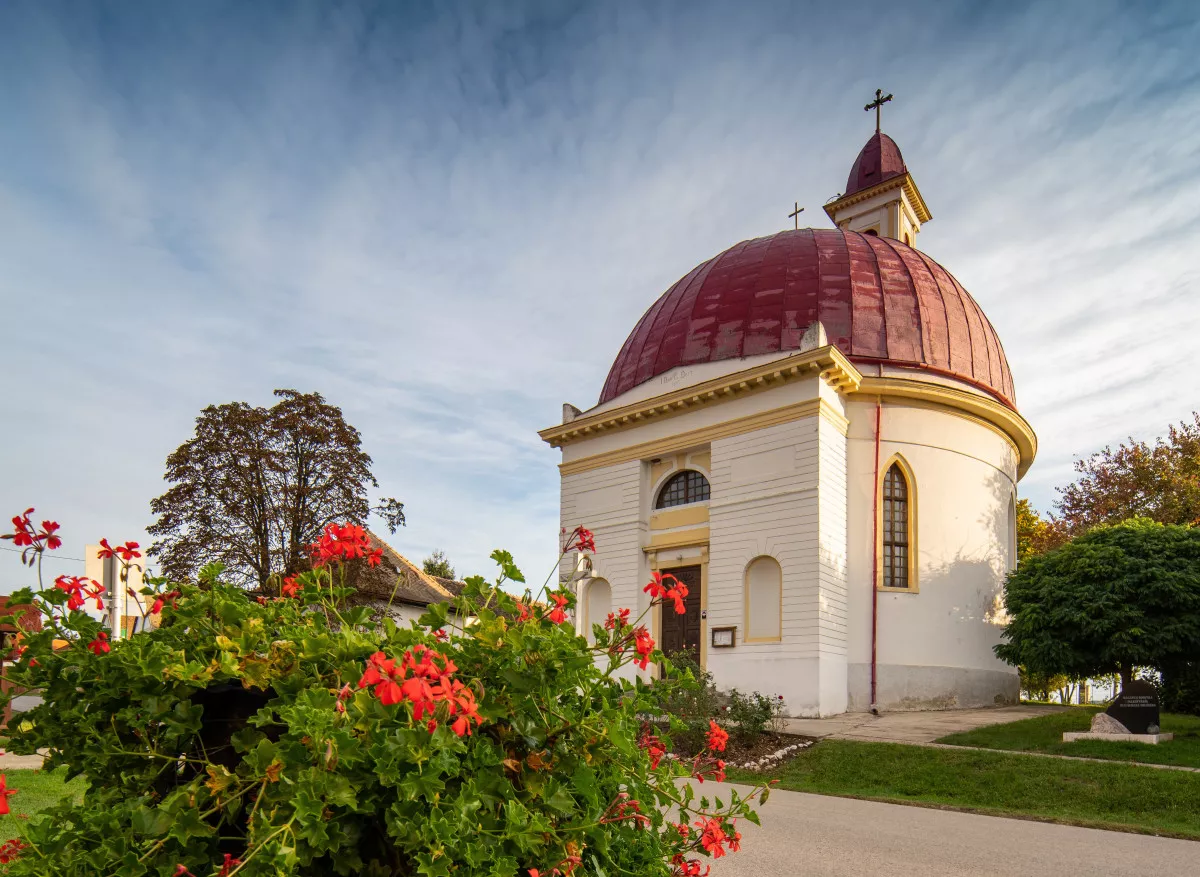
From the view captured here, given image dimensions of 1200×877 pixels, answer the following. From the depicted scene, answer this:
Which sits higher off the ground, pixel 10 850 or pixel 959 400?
pixel 959 400

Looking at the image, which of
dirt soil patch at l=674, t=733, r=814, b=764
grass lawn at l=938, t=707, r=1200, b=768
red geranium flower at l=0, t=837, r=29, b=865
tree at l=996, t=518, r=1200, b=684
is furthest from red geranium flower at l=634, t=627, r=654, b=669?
tree at l=996, t=518, r=1200, b=684

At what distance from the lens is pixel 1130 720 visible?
13.2m

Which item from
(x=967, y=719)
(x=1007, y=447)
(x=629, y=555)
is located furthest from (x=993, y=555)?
(x=629, y=555)

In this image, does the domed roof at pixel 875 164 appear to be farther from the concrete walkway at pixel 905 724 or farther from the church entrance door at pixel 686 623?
the concrete walkway at pixel 905 724

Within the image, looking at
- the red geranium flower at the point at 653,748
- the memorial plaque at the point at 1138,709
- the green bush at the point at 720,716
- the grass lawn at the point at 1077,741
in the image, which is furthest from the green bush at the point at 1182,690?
the red geranium flower at the point at 653,748

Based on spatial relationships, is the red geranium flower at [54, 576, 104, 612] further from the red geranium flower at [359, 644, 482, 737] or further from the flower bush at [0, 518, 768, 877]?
the red geranium flower at [359, 644, 482, 737]

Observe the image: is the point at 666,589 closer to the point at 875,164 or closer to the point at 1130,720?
the point at 1130,720

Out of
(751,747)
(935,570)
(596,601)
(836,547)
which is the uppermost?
(836,547)

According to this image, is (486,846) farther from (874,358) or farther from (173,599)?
(874,358)

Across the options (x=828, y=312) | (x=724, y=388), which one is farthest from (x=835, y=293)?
(x=724, y=388)

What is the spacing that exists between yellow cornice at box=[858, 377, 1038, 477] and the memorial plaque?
878 cm

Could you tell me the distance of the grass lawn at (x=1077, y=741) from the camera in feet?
38.5

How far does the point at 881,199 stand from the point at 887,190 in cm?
39

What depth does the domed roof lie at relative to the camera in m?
31.7
